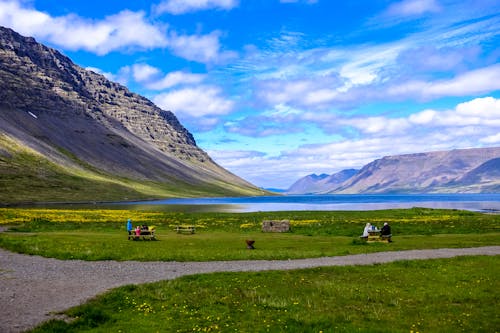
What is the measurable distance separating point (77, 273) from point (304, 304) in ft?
49.3

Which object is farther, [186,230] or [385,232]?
[186,230]

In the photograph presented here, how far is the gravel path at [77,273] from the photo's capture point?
18172 millimetres

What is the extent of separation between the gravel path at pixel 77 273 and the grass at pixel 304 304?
5.14ft

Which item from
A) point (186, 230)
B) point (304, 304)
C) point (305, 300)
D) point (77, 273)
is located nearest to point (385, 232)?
point (186, 230)

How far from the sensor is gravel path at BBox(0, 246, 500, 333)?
715 inches

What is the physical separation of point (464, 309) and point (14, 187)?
203 meters

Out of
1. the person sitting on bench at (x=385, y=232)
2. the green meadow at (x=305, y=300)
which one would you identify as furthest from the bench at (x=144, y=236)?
the person sitting on bench at (x=385, y=232)

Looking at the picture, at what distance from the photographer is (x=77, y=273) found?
26984mm

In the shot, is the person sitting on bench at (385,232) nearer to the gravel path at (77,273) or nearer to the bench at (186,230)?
the gravel path at (77,273)

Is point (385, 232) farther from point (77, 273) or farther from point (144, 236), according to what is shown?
point (77, 273)

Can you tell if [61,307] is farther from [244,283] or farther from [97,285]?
[244,283]

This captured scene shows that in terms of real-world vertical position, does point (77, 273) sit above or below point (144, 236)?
below

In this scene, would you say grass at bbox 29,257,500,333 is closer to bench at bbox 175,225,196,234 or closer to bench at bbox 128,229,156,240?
bench at bbox 128,229,156,240

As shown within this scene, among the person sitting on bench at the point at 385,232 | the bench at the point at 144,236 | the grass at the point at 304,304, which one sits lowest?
the grass at the point at 304,304
